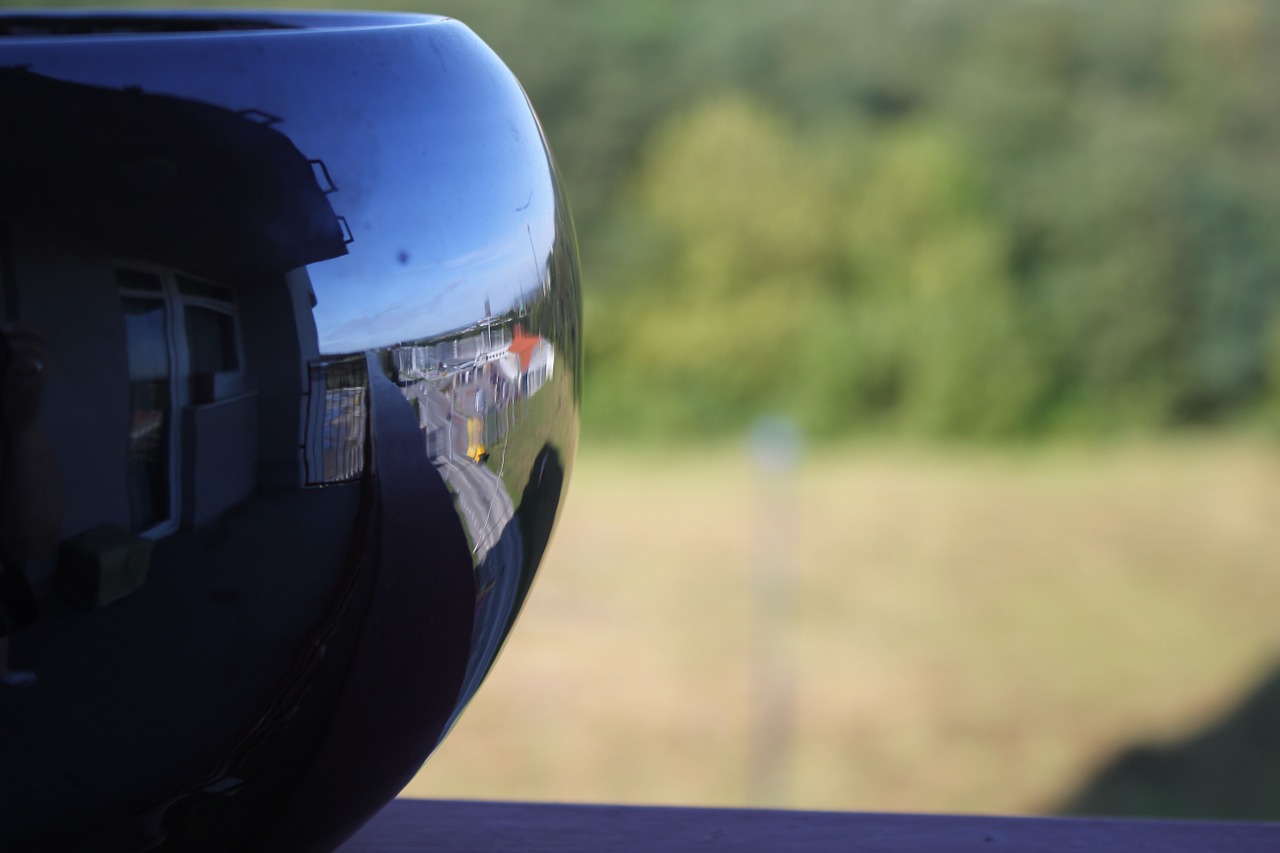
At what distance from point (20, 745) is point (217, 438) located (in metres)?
0.07

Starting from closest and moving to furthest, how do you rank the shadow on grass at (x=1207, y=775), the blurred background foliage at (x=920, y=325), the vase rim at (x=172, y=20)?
the vase rim at (x=172, y=20) < the shadow on grass at (x=1207, y=775) < the blurred background foliage at (x=920, y=325)

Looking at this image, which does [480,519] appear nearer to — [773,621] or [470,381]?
[470,381]

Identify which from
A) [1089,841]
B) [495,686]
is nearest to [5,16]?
[1089,841]

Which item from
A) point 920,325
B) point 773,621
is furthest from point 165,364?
point 920,325

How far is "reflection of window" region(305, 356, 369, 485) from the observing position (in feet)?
0.83

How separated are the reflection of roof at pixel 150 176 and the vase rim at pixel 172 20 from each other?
0.09m

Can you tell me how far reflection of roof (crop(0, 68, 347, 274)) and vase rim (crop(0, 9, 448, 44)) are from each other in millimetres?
86

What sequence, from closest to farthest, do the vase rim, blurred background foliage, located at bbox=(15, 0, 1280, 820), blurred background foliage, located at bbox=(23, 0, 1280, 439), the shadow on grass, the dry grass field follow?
the vase rim, the shadow on grass, the dry grass field, blurred background foliage, located at bbox=(15, 0, 1280, 820), blurred background foliage, located at bbox=(23, 0, 1280, 439)

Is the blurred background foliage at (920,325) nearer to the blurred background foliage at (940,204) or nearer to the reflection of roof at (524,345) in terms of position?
the blurred background foliage at (940,204)

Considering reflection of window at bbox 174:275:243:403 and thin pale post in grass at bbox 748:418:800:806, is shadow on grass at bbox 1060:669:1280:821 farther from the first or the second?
reflection of window at bbox 174:275:243:403

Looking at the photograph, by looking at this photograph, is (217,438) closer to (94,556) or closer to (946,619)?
(94,556)

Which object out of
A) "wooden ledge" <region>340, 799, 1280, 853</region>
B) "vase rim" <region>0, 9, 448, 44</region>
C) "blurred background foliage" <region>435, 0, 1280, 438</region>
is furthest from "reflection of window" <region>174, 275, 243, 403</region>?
"blurred background foliage" <region>435, 0, 1280, 438</region>

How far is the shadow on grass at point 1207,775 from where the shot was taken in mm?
3090

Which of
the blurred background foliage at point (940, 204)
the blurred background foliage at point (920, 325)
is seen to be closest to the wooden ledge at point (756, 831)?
the blurred background foliage at point (920, 325)
